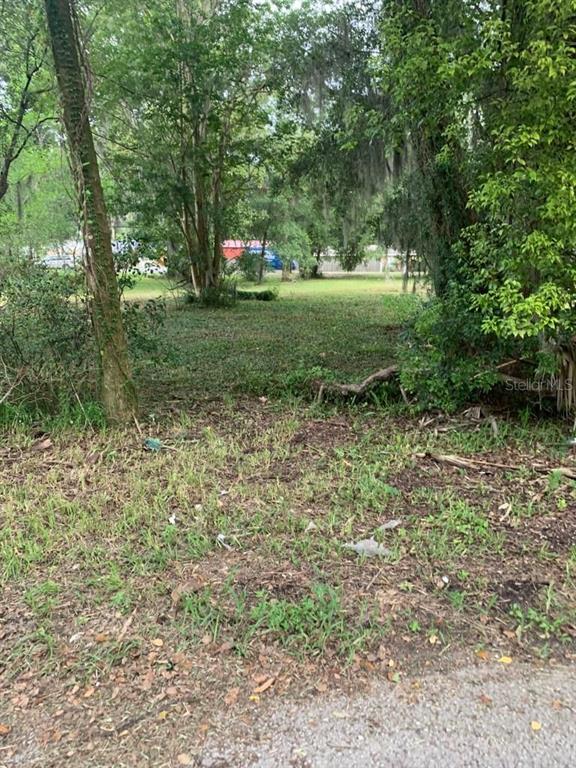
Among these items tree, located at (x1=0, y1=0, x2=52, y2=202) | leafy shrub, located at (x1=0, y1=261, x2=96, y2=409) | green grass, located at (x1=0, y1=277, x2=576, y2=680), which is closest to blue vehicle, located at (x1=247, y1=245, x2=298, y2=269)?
tree, located at (x1=0, y1=0, x2=52, y2=202)

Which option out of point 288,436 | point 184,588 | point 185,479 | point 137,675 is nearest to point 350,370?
point 288,436

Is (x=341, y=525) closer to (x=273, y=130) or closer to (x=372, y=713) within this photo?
(x=372, y=713)

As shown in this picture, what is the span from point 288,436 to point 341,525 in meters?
1.40

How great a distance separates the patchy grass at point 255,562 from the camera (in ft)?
6.72

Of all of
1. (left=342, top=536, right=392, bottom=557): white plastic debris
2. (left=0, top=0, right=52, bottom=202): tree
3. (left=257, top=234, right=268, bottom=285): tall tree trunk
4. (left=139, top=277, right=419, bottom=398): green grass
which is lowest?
(left=342, top=536, right=392, bottom=557): white plastic debris

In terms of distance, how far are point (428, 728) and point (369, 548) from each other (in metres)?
1.05

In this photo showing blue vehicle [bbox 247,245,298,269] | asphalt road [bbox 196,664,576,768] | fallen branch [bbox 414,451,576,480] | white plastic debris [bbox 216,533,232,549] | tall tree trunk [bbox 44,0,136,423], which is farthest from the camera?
blue vehicle [bbox 247,245,298,269]

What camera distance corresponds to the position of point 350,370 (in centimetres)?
643

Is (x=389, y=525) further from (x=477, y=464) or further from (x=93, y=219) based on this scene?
(x=93, y=219)

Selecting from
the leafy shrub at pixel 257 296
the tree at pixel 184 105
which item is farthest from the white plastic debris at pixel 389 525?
the leafy shrub at pixel 257 296

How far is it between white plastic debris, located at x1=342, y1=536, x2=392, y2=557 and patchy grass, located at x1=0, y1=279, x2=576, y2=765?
0.04m

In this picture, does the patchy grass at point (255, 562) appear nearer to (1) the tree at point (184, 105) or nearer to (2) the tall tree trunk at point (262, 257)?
(1) the tree at point (184, 105)

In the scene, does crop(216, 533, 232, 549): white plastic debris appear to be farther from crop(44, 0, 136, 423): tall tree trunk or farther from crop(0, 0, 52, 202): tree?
crop(0, 0, 52, 202): tree

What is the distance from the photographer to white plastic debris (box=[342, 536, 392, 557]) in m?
2.78
